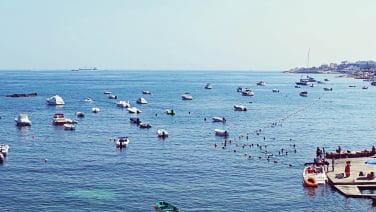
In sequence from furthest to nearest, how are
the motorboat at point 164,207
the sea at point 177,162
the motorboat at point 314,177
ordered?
the motorboat at point 314,177
the sea at point 177,162
the motorboat at point 164,207

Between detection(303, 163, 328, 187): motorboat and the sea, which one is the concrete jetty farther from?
the sea

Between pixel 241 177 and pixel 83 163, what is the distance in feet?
88.6

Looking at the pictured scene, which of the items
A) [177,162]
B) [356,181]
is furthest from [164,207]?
[177,162]

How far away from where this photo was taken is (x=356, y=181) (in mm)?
69500

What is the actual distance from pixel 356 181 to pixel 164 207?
27204 mm

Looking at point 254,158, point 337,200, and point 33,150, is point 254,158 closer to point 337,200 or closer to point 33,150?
point 337,200

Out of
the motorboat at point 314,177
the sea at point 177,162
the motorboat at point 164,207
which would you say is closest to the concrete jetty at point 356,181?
the motorboat at point 314,177

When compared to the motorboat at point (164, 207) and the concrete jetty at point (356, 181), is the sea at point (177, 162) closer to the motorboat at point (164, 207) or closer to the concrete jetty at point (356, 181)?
the concrete jetty at point (356, 181)

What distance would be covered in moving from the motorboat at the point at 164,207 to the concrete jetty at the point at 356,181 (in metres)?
22.1

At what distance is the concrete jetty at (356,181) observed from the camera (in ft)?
217

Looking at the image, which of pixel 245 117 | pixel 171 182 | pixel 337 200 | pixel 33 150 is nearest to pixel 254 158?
pixel 171 182

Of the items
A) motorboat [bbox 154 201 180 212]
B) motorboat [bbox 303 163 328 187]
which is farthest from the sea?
motorboat [bbox 154 201 180 212]

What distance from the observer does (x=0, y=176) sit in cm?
7712

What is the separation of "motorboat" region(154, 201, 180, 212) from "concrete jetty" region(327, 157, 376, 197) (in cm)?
2210
